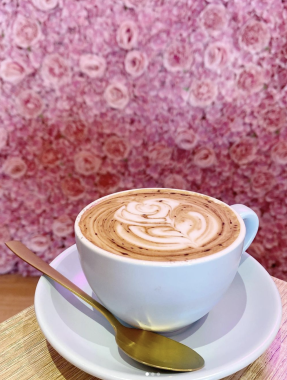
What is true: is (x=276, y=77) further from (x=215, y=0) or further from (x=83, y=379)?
(x=83, y=379)

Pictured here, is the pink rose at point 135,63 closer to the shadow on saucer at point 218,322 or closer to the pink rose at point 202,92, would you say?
the pink rose at point 202,92

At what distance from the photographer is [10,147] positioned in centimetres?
124

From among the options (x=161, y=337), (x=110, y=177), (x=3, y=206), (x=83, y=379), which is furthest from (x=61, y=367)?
(x=3, y=206)

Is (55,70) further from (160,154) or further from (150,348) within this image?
(150,348)

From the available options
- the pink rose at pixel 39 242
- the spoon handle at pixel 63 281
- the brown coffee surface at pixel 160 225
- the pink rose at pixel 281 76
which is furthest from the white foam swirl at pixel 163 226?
the pink rose at pixel 39 242

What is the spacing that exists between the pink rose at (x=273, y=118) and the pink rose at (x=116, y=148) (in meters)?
0.48

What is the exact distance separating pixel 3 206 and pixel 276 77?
1.09m

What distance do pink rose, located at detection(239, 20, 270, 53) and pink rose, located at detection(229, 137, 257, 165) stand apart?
30cm

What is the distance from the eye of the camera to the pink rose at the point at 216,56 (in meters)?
1.09

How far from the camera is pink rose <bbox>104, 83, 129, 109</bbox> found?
1158 mm

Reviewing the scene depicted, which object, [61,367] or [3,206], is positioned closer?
[61,367]

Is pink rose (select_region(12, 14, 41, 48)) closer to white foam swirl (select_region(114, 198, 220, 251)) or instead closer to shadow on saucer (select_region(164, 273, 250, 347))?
white foam swirl (select_region(114, 198, 220, 251))

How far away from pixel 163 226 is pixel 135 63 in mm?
794

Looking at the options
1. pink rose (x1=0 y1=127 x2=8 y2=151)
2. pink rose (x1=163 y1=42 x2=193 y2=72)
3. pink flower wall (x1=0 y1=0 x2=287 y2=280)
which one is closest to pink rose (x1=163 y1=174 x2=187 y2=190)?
pink flower wall (x1=0 y1=0 x2=287 y2=280)
